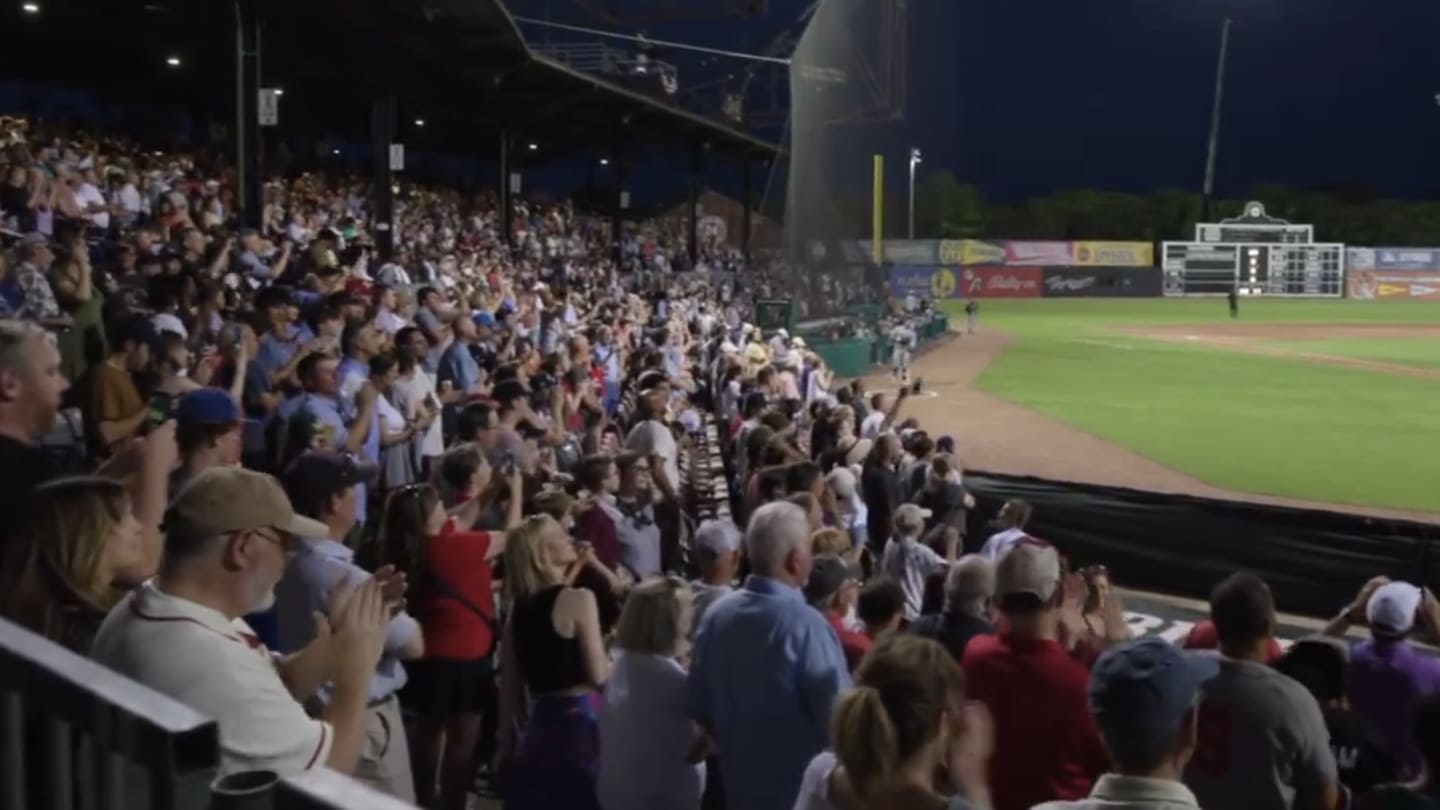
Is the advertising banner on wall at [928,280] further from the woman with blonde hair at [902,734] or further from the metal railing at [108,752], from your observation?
the metal railing at [108,752]

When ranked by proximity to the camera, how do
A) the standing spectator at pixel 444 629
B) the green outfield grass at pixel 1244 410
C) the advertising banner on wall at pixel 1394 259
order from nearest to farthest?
the standing spectator at pixel 444 629 → the green outfield grass at pixel 1244 410 → the advertising banner on wall at pixel 1394 259

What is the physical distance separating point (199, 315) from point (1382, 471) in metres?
15.2

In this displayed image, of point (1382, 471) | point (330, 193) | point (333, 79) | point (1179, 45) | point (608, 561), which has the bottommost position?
point (1382, 471)

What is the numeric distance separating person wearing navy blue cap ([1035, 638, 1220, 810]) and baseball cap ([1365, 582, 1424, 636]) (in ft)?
8.40

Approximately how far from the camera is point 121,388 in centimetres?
660

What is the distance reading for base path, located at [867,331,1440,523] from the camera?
693 inches

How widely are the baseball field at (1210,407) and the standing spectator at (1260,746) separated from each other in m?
13.3

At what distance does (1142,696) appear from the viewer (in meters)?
2.96

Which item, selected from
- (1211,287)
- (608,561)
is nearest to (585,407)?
(608,561)

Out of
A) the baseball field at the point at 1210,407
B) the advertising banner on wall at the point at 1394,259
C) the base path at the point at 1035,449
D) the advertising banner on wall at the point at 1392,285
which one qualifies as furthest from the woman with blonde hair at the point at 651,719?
the advertising banner on wall at the point at 1394,259

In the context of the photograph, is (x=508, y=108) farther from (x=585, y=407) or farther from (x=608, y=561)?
(x=608, y=561)

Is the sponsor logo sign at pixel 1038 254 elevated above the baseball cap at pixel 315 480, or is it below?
above

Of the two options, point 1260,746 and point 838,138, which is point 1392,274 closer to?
point 838,138

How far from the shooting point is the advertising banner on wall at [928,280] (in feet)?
194
